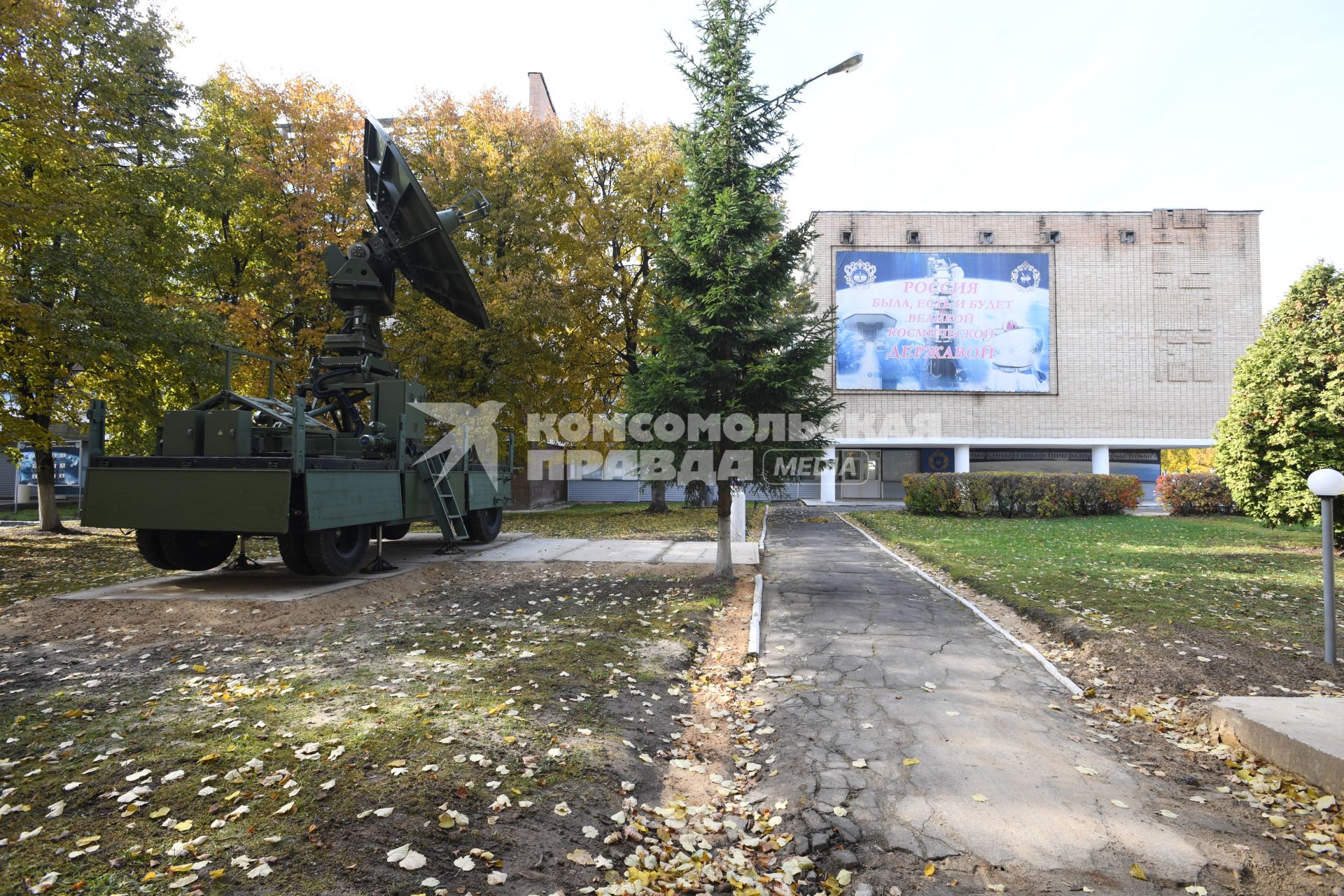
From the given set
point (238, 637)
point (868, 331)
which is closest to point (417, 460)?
point (238, 637)

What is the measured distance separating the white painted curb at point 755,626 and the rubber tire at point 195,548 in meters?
6.78

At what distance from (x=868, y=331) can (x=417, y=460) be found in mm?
30395

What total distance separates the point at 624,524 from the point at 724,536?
10668mm

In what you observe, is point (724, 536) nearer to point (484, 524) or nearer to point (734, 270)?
point (734, 270)

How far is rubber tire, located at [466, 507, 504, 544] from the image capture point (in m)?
13.6

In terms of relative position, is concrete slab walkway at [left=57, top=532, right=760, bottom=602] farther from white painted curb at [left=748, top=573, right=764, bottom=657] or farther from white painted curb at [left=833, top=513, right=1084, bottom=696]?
white painted curb at [left=748, top=573, right=764, bottom=657]

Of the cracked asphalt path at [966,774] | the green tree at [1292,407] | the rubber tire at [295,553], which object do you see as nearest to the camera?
the cracked asphalt path at [966,774]

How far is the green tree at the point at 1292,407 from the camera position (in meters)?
11.7

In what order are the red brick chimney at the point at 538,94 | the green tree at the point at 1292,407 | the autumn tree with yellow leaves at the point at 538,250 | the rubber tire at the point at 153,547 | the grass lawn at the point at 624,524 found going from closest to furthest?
1. the rubber tire at the point at 153,547
2. the green tree at the point at 1292,407
3. the grass lawn at the point at 624,524
4. the autumn tree with yellow leaves at the point at 538,250
5. the red brick chimney at the point at 538,94

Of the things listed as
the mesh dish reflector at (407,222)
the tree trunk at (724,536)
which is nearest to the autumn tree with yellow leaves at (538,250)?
the mesh dish reflector at (407,222)

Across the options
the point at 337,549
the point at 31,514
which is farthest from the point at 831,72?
the point at 31,514

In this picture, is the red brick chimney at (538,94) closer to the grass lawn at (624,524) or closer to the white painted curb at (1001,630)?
the grass lawn at (624,524)

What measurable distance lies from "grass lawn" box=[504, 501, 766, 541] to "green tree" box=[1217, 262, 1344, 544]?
9.78 metres

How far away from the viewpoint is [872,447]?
127 feet
